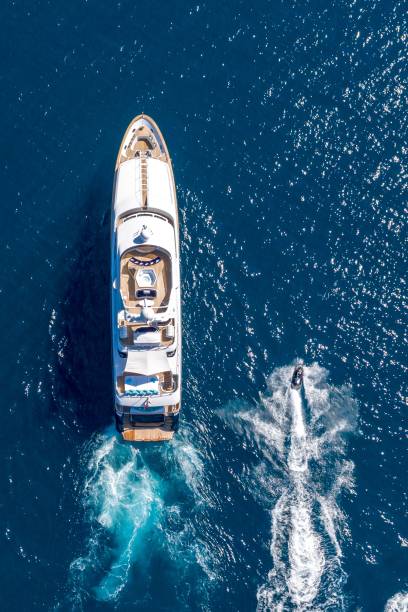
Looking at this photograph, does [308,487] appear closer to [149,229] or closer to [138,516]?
[138,516]

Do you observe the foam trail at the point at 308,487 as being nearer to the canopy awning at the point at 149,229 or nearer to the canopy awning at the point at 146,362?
the canopy awning at the point at 146,362

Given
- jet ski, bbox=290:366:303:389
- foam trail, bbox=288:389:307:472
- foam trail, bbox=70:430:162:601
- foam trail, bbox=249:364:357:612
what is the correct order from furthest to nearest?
jet ski, bbox=290:366:303:389
foam trail, bbox=288:389:307:472
foam trail, bbox=249:364:357:612
foam trail, bbox=70:430:162:601

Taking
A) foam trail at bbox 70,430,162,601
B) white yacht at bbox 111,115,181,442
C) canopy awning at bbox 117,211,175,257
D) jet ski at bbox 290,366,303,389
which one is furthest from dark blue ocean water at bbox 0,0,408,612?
canopy awning at bbox 117,211,175,257

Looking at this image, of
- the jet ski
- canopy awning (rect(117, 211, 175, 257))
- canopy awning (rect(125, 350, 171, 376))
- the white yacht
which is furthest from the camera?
the jet ski

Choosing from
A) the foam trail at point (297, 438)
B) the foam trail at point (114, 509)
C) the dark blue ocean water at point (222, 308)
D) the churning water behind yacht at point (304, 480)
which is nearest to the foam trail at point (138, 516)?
the foam trail at point (114, 509)

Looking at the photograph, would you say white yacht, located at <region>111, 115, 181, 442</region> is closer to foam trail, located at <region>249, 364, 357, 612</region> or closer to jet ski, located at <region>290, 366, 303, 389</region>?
foam trail, located at <region>249, 364, 357, 612</region>

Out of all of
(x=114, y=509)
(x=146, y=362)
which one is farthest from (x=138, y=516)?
(x=146, y=362)

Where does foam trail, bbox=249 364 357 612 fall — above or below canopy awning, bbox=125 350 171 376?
below
